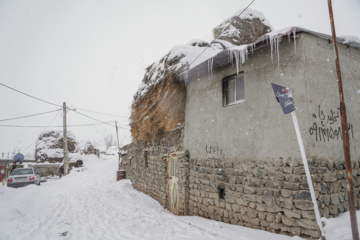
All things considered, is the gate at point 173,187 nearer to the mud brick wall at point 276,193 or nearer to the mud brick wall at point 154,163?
the mud brick wall at point 154,163

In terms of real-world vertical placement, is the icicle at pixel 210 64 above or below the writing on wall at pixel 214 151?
above

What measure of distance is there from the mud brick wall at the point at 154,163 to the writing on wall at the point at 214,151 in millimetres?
1280

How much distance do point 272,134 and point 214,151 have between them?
5.82 feet

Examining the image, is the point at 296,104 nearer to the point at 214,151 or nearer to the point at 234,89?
the point at 234,89

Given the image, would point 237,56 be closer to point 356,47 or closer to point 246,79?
point 246,79

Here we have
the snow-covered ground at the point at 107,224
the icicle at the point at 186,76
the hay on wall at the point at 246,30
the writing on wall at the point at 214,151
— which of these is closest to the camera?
the snow-covered ground at the point at 107,224

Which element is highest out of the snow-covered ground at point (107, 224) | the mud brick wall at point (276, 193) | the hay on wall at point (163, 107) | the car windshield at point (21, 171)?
the hay on wall at point (163, 107)

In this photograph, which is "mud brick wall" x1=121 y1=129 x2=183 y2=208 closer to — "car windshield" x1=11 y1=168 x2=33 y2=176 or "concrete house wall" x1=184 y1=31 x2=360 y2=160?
"concrete house wall" x1=184 y1=31 x2=360 y2=160

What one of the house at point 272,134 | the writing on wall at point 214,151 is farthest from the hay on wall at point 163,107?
the writing on wall at point 214,151

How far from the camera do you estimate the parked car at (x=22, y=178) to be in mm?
12933

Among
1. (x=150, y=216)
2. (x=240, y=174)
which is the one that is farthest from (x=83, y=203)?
(x=240, y=174)

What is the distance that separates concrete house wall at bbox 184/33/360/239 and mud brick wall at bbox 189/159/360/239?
0.05 feet

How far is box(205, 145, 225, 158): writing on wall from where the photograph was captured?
5613mm

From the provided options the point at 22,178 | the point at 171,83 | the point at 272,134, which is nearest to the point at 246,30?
the point at 171,83
